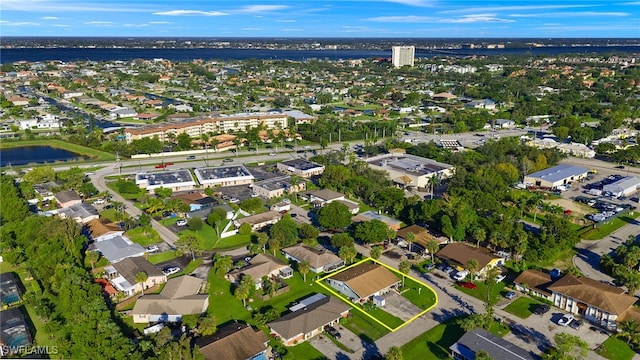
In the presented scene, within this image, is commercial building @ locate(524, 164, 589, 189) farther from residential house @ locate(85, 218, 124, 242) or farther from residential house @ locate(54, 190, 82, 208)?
residential house @ locate(54, 190, 82, 208)

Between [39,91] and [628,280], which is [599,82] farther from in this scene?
[39,91]

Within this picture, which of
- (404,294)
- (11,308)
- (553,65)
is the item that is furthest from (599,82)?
(11,308)

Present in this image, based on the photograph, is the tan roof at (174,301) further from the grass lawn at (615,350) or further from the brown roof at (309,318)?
the grass lawn at (615,350)

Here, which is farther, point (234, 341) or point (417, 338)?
point (417, 338)

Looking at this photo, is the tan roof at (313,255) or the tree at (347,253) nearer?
the tan roof at (313,255)

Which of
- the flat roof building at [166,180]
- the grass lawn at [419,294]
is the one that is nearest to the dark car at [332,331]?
the grass lawn at [419,294]

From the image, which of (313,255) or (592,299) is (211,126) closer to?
(313,255)
